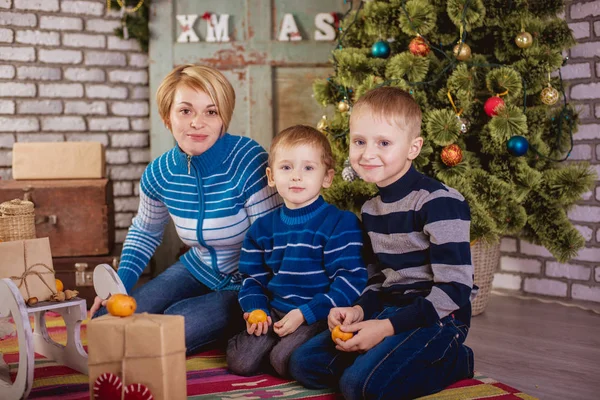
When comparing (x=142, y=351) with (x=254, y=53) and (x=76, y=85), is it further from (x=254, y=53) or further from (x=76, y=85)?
(x=76, y=85)

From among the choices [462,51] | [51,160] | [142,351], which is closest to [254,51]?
[51,160]

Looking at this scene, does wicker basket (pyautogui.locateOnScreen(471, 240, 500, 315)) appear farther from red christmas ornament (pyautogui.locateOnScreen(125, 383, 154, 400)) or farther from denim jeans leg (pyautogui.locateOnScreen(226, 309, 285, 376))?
red christmas ornament (pyautogui.locateOnScreen(125, 383, 154, 400))

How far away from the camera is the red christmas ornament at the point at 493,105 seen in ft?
7.70

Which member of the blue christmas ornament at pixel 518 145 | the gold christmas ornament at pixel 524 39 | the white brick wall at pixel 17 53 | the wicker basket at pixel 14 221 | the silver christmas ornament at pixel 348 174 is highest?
the white brick wall at pixel 17 53

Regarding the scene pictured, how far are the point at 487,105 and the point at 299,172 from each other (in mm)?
938

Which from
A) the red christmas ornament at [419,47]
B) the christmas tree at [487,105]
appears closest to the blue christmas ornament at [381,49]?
the christmas tree at [487,105]

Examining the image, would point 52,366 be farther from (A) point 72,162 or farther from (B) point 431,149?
(B) point 431,149

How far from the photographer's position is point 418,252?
1.73m

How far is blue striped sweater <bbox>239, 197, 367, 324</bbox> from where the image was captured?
5.87 ft

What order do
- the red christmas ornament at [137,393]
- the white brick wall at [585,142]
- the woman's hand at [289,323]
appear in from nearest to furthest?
the red christmas ornament at [137,393] < the woman's hand at [289,323] < the white brick wall at [585,142]

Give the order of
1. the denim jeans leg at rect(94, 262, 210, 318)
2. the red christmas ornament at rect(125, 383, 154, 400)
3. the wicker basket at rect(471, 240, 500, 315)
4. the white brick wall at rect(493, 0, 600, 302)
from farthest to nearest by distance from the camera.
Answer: the white brick wall at rect(493, 0, 600, 302) < the wicker basket at rect(471, 240, 500, 315) < the denim jeans leg at rect(94, 262, 210, 318) < the red christmas ornament at rect(125, 383, 154, 400)

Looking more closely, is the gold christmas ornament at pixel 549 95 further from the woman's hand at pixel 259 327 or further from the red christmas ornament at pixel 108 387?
the red christmas ornament at pixel 108 387

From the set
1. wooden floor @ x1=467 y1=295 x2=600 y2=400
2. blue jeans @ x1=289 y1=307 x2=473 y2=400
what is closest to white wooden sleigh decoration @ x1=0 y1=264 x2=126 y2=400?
blue jeans @ x1=289 y1=307 x2=473 y2=400

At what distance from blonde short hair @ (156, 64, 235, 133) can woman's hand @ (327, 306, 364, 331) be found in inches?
29.3
